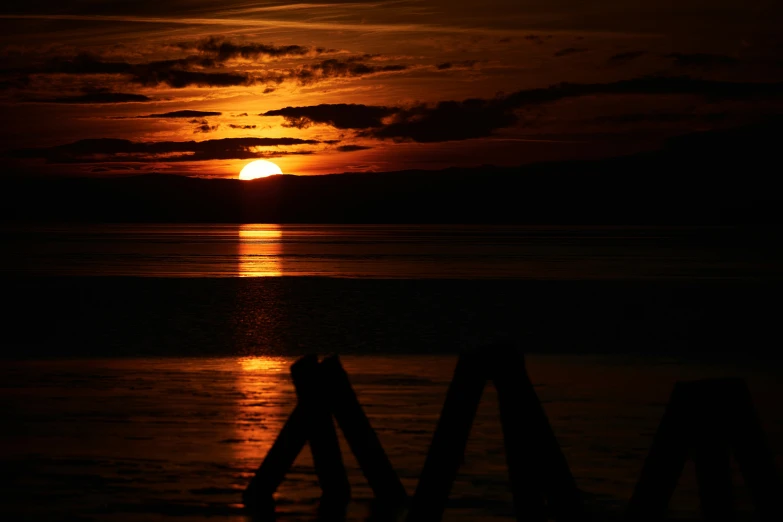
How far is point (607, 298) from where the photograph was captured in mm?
39469

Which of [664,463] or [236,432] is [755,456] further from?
[236,432]

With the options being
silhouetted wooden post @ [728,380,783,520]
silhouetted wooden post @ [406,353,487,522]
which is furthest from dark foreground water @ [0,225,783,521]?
silhouetted wooden post @ [728,380,783,520]

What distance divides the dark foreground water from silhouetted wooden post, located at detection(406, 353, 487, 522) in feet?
3.61

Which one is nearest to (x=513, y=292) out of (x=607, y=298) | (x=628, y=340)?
(x=607, y=298)

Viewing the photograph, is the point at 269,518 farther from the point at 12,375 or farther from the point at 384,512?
the point at 12,375

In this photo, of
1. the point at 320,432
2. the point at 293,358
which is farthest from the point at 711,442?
the point at 293,358

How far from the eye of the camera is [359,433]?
931cm

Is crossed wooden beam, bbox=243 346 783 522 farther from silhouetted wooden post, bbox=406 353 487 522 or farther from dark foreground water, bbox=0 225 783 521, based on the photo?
dark foreground water, bbox=0 225 783 521

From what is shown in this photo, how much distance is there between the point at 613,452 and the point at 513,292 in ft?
102

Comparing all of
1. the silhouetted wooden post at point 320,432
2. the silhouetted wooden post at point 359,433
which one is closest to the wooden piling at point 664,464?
the silhouetted wooden post at point 359,433

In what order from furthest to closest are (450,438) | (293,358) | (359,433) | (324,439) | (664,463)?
(293,358) → (324,439) → (359,433) → (450,438) → (664,463)

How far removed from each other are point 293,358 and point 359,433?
11977mm

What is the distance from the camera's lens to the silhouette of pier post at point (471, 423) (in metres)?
7.97

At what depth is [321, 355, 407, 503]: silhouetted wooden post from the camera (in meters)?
9.19
